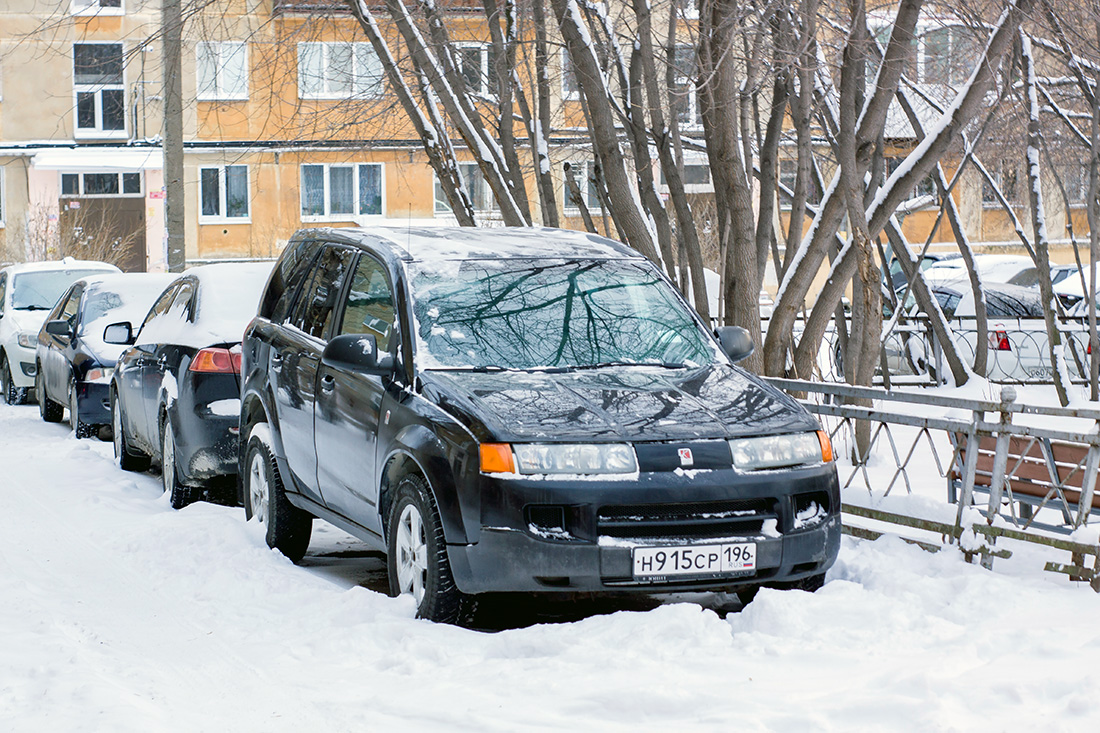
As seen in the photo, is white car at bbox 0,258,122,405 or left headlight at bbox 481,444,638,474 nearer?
left headlight at bbox 481,444,638,474

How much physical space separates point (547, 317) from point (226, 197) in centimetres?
3348

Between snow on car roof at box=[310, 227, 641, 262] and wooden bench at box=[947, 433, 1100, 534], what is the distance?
6.97 ft

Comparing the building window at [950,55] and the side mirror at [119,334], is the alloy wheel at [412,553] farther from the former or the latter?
the building window at [950,55]

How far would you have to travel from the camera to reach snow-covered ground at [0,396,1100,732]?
15.6ft

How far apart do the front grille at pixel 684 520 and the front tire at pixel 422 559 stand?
663 mm

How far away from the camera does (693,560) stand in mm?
5762

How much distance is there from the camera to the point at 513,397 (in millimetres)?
6074

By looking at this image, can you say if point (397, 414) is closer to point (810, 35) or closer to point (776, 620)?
point (776, 620)

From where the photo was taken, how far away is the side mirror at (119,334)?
1140 centimetres

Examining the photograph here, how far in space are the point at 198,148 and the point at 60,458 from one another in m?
28.1

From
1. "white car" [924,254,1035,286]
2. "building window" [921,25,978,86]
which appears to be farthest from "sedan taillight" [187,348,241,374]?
"white car" [924,254,1035,286]

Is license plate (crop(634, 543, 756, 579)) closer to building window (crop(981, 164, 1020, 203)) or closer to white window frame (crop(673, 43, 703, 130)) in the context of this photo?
white window frame (crop(673, 43, 703, 130))

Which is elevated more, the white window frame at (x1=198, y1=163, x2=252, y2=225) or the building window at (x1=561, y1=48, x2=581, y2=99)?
the building window at (x1=561, y1=48, x2=581, y2=99)

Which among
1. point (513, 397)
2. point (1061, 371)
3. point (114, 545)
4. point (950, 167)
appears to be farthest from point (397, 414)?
point (950, 167)
